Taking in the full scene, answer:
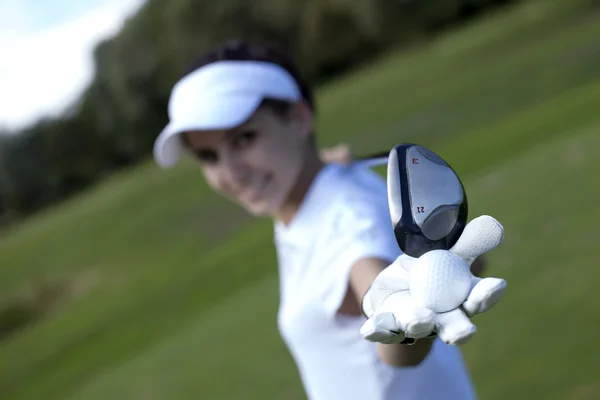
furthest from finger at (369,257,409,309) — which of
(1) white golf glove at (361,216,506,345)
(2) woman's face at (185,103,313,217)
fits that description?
(2) woman's face at (185,103,313,217)

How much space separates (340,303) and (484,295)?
1.73ft

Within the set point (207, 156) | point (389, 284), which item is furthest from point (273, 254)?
point (389, 284)

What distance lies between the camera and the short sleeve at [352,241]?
3.68 feet

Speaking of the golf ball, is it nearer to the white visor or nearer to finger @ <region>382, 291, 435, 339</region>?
finger @ <region>382, 291, 435, 339</region>

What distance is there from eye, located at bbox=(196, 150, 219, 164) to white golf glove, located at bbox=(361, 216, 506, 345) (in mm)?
752

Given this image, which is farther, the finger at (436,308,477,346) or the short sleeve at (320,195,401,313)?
the short sleeve at (320,195,401,313)

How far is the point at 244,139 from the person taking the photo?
56.1 inches

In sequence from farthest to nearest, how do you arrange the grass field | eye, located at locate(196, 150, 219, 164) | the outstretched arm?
1. the grass field
2. eye, located at locate(196, 150, 219, 164)
3. the outstretched arm

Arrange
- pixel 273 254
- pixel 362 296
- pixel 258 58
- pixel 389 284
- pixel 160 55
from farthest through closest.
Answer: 1. pixel 160 55
2. pixel 273 254
3. pixel 258 58
4. pixel 362 296
5. pixel 389 284

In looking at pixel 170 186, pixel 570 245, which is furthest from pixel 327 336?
pixel 170 186

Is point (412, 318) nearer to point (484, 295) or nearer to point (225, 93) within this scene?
point (484, 295)

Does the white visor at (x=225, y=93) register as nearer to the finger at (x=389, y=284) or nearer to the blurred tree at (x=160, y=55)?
the finger at (x=389, y=284)

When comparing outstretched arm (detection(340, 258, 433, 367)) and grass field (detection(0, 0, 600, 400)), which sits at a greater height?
grass field (detection(0, 0, 600, 400))

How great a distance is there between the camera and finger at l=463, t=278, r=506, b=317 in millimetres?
683
